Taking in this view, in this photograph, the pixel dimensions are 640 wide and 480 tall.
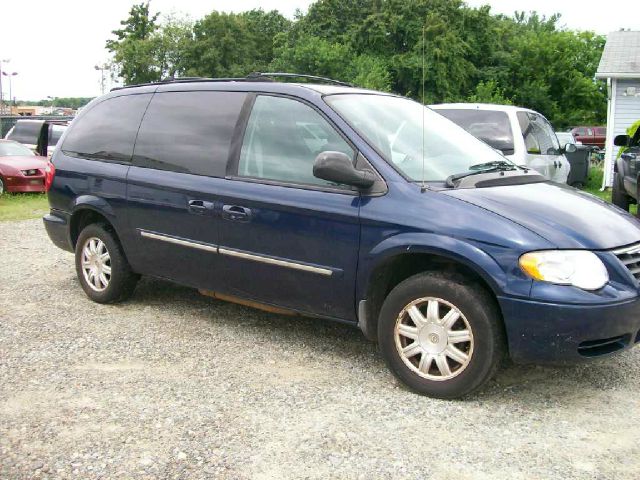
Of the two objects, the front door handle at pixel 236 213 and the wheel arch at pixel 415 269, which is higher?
the front door handle at pixel 236 213

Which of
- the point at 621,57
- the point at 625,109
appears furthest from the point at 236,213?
the point at 621,57

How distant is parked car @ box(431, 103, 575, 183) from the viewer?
862 centimetres

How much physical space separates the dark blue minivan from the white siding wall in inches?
591

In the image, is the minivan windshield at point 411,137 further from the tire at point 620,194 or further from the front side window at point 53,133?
the front side window at point 53,133

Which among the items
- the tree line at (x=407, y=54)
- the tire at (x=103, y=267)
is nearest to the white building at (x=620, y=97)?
the tire at (x=103, y=267)

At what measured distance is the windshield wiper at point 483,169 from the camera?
14.1ft

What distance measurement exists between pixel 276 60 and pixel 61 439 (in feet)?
165

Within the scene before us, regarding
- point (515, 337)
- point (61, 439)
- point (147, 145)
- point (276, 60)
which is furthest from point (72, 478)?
point (276, 60)

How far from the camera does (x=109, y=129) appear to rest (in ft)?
19.2

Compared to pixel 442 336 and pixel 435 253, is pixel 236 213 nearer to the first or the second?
pixel 435 253

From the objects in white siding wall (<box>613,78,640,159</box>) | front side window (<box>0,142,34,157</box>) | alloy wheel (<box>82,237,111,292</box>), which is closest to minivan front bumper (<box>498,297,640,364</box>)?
alloy wheel (<box>82,237,111,292</box>)

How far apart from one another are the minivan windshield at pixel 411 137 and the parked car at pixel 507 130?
350cm

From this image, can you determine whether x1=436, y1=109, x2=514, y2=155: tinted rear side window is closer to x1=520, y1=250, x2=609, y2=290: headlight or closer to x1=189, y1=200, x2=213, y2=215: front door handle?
x1=189, y1=200, x2=213, y2=215: front door handle

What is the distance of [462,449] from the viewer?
340cm
